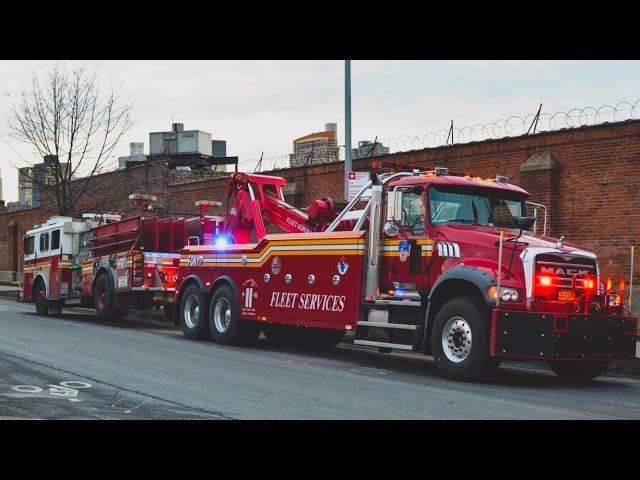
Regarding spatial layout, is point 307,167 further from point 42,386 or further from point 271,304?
point 42,386

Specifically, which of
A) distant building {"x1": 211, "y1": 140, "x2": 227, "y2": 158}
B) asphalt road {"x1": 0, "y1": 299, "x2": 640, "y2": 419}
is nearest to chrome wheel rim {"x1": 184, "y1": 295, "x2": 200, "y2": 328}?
asphalt road {"x1": 0, "y1": 299, "x2": 640, "y2": 419}

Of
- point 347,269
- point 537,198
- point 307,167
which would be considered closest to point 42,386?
point 347,269

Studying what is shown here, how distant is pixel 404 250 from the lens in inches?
493

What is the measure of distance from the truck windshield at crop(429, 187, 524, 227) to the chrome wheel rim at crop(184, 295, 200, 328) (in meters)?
6.69

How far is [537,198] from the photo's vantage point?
66.0ft

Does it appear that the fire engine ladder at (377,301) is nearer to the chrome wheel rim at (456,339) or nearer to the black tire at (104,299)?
the chrome wheel rim at (456,339)

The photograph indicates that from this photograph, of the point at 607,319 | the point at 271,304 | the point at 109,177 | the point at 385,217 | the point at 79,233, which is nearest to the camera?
the point at 607,319

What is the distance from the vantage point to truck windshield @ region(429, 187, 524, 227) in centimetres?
1234

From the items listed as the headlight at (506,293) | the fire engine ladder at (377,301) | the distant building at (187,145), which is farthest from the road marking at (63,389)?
the distant building at (187,145)

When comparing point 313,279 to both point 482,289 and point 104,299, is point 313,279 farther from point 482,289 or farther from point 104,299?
point 104,299

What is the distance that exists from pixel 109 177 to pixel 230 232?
2624 cm

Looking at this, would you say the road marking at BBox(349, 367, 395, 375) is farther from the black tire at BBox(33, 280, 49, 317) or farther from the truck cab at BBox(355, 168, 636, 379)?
the black tire at BBox(33, 280, 49, 317)

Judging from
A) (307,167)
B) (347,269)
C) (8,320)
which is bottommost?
(8,320)

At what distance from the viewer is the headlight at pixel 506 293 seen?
10.9m
